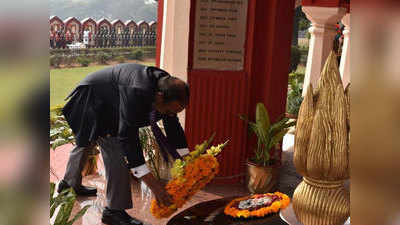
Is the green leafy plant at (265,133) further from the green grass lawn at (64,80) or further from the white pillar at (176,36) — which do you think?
the green grass lawn at (64,80)

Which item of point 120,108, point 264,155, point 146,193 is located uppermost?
point 120,108

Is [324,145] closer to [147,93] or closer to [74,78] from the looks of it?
[147,93]

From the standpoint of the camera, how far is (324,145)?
72.4 inches

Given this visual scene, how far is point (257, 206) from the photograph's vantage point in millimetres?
2711

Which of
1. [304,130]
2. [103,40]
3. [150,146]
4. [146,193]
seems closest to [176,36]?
[150,146]

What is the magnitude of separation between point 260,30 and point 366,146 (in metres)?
4.86

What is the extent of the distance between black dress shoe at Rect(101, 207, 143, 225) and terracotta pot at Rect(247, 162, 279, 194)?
147 centimetres

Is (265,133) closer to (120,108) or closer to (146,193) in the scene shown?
(146,193)

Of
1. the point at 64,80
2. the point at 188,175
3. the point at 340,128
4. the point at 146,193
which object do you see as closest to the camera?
the point at 340,128

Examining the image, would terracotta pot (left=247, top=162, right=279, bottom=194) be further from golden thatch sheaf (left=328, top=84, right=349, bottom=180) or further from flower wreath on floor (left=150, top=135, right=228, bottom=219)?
golden thatch sheaf (left=328, top=84, right=349, bottom=180)

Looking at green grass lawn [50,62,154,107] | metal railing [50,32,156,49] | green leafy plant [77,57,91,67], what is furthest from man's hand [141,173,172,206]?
green leafy plant [77,57,91,67]

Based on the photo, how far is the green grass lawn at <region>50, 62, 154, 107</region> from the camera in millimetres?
19941

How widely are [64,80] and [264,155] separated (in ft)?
59.4

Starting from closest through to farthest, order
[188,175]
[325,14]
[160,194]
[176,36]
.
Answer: [188,175] → [160,194] → [176,36] → [325,14]
